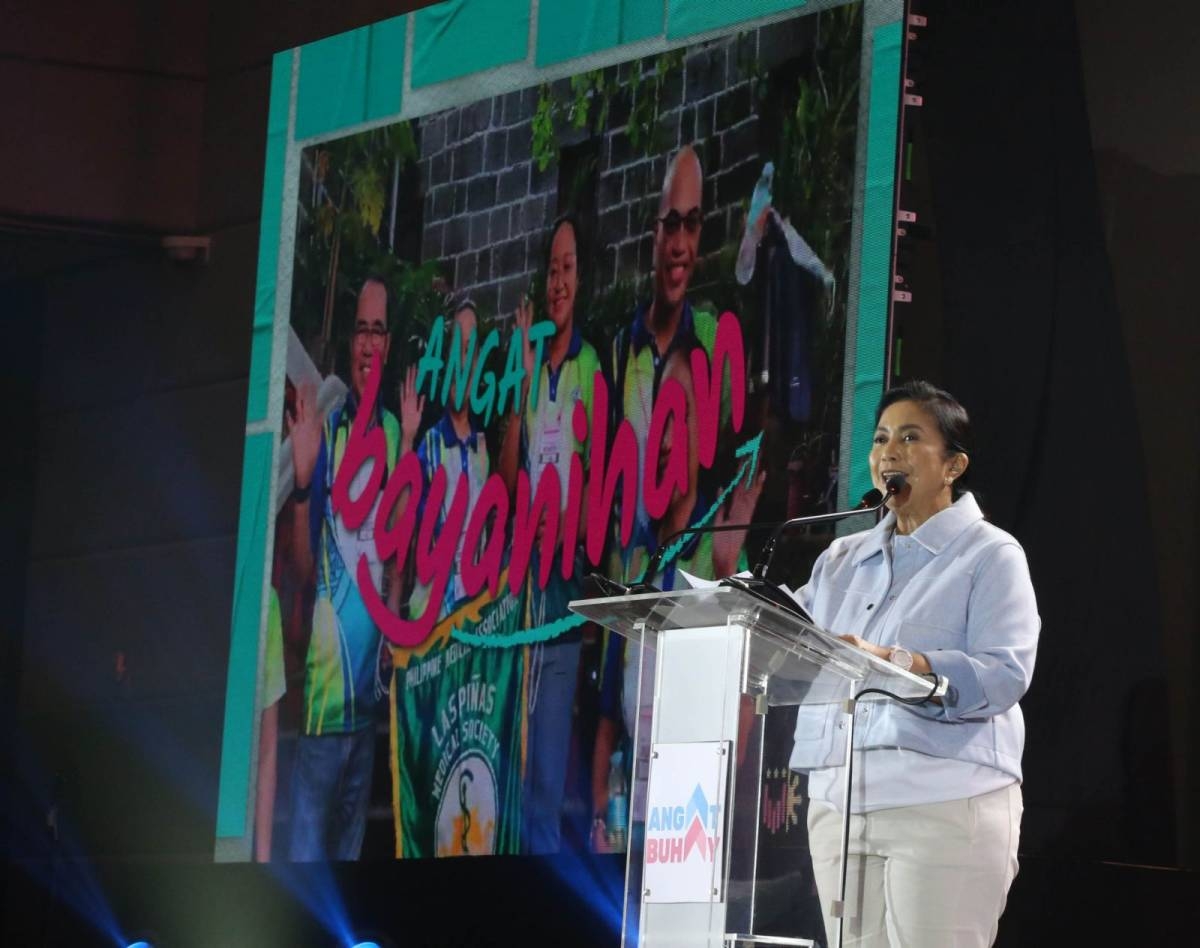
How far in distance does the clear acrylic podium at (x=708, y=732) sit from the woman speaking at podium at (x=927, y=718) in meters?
0.07

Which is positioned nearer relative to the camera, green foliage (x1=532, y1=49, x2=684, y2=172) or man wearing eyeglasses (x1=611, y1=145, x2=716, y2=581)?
man wearing eyeglasses (x1=611, y1=145, x2=716, y2=581)

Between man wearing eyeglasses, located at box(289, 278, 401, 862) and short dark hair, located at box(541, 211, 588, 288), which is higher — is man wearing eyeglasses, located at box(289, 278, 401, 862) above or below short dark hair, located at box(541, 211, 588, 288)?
below

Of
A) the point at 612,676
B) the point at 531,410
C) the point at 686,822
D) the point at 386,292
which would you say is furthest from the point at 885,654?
the point at 386,292

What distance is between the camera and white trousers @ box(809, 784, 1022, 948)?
8.14 ft

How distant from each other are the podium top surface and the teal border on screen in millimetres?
2297

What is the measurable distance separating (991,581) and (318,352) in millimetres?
2865

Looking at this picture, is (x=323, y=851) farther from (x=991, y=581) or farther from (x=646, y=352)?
(x=991, y=581)

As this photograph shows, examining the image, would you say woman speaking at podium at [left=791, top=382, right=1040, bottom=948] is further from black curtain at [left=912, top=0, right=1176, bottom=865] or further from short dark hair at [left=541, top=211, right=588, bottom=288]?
short dark hair at [left=541, top=211, right=588, bottom=288]

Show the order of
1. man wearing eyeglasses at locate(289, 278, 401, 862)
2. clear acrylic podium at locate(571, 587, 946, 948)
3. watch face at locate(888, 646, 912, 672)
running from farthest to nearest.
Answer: man wearing eyeglasses at locate(289, 278, 401, 862) → watch face at locate(888, 646, 912, 672) → clear acrylic podium at locate(571, 587, 946, 948)

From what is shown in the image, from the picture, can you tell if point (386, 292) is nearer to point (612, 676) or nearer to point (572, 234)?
point (572, 234)

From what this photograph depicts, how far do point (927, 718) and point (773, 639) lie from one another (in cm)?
37

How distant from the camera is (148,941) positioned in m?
5.51

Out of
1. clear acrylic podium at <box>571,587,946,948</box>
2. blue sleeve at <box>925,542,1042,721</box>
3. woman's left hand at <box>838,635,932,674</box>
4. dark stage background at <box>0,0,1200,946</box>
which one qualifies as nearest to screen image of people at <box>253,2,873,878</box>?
dark stage background at <box>0,0,1200,946</box>

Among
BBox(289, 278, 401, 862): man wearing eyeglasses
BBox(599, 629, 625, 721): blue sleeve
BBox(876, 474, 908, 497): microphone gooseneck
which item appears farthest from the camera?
BBox(289, 278, 401, 862): man wearing eyeglasses
